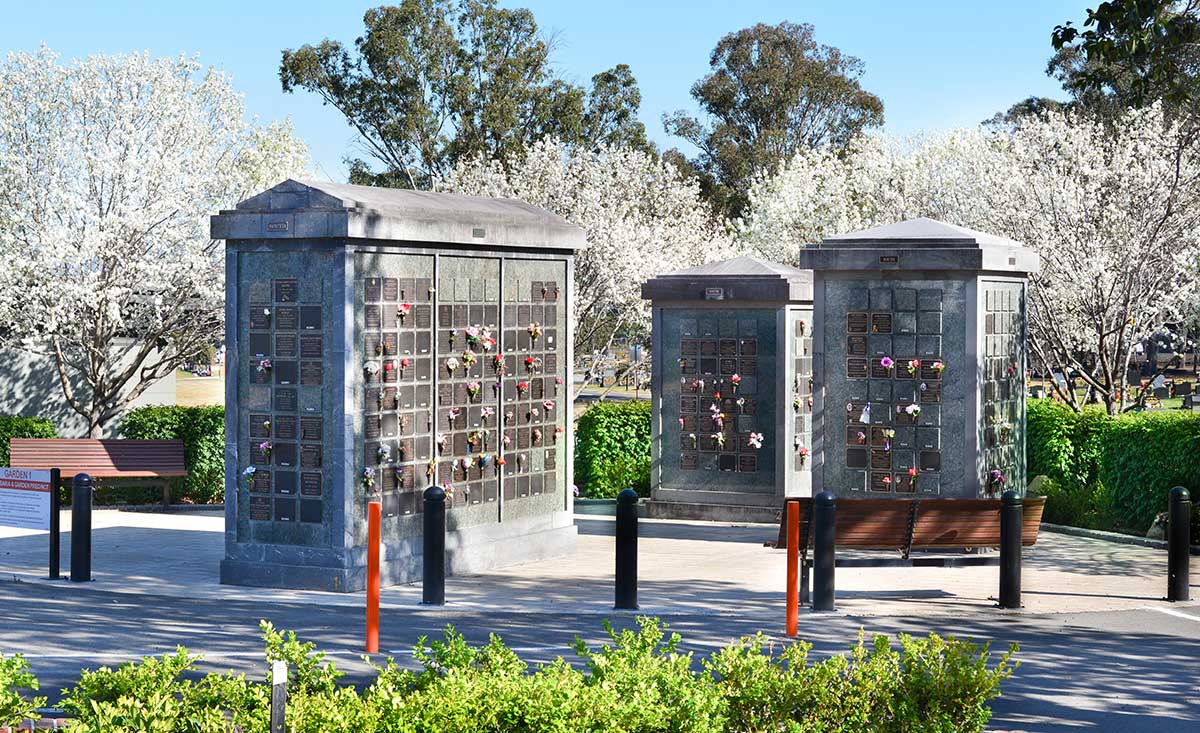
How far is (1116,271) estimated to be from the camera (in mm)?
26172

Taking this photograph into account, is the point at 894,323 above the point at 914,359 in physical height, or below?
above

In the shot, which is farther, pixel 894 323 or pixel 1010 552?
pixel 894 323

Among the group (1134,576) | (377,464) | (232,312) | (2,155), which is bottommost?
(1134,576)

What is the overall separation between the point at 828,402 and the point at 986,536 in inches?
120

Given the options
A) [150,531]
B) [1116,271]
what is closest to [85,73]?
[150,531]

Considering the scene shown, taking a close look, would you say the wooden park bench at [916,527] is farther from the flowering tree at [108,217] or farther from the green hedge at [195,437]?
the flowering tree at [108,217]

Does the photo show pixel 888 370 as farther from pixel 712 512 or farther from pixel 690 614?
pixel 690 614

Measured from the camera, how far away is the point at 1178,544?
12.9m

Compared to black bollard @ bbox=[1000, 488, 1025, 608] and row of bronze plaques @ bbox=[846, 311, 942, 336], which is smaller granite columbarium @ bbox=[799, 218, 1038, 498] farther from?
black bollard @ bbox=[1000, 488, 1025, 608]

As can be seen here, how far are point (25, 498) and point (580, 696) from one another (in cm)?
905

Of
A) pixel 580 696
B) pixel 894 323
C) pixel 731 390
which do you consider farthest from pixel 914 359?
pixel 580 696

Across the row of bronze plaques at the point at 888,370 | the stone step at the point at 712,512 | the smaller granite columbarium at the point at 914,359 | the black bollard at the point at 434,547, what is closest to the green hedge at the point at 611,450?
the stone step at the point at 712,512

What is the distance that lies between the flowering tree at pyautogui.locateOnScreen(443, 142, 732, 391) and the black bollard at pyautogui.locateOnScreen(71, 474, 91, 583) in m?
22.8

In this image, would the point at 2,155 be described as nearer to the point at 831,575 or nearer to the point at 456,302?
the point at 456,302
